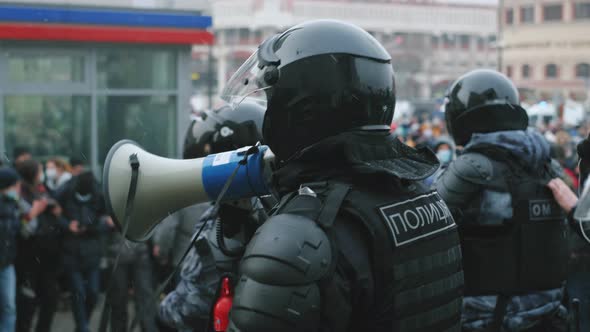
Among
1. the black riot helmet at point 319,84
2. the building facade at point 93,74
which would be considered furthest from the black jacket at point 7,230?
the black riot helmet at point 319,84

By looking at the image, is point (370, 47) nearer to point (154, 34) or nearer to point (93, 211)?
point (93, 211)

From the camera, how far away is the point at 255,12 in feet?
223

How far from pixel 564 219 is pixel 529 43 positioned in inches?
2313

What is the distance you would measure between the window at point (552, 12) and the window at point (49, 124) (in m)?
53.1

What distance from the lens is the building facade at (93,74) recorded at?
31.6ft

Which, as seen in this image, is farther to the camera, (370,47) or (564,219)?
(564,219)

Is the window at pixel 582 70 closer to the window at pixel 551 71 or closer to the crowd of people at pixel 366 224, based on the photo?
the window at pixel 551 71

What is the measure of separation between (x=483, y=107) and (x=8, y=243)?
3.69 meters

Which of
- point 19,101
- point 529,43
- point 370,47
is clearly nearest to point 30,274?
point 19,101

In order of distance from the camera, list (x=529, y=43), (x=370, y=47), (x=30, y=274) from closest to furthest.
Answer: (x=370, y=47) → (x=30, y=274) → (x=529, y=43)

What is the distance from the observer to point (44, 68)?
31.9 ft

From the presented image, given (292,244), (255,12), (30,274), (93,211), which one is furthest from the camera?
(255,12)

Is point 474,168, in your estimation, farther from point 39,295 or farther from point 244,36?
point 244,36

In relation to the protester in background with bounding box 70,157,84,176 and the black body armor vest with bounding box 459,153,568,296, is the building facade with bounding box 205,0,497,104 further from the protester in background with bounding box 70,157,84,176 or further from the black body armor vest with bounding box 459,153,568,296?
the black body armor vest with bounding box 459,153,568,296
